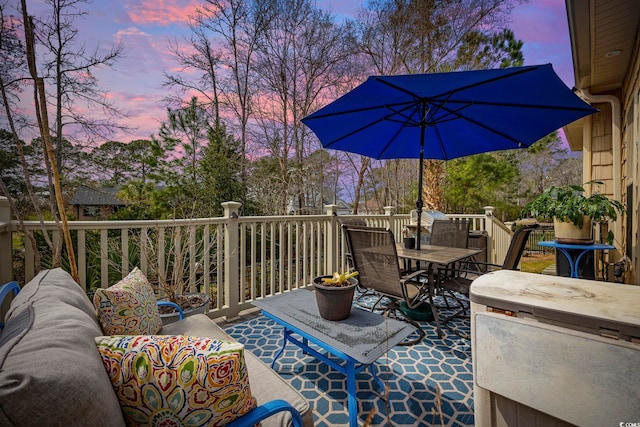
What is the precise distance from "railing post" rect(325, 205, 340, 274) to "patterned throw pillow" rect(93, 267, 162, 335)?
2893mm

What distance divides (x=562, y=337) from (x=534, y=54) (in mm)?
12442

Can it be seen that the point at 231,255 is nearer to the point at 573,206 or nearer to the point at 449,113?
the point at 449,113

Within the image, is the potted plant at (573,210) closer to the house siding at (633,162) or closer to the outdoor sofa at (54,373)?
the house siding at (633,162)

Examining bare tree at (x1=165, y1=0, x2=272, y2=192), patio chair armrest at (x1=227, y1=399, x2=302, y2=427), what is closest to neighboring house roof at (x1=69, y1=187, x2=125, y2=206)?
bare tree at (x1=165, y1=0, x2=272, y2=192)

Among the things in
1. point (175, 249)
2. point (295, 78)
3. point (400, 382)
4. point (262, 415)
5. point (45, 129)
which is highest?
point (295, 78)

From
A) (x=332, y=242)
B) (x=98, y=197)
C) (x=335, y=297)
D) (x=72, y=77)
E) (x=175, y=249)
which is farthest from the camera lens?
(x=98, y=197)

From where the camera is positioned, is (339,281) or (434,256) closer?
(339,281)

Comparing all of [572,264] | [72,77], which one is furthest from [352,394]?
[72,77]

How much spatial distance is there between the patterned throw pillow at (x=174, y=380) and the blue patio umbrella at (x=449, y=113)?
221 centimetres

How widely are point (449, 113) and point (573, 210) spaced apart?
1.70 meters

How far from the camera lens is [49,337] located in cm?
74

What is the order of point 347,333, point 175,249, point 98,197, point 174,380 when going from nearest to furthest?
point 174,380 < point 347,333 < point 175,249 < point 98,197

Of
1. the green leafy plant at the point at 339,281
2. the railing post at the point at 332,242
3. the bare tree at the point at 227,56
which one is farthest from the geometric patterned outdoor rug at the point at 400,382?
the bare tree at the point at 227,56

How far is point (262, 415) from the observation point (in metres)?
0.89
